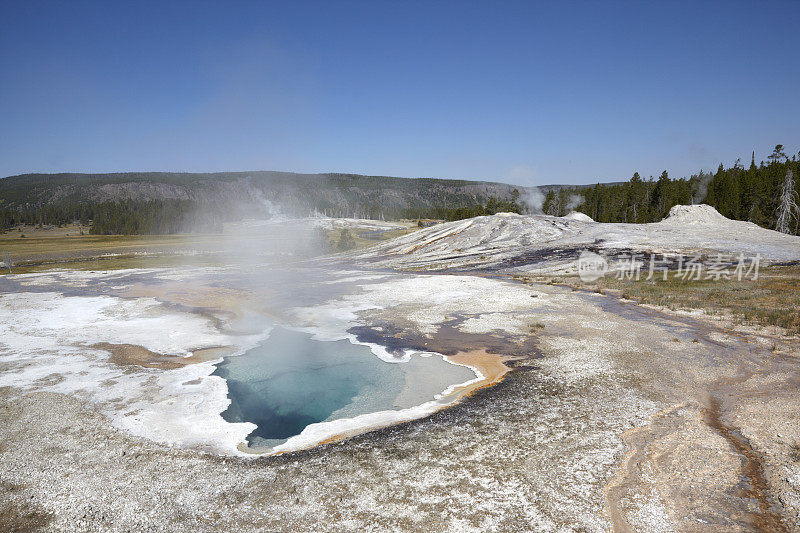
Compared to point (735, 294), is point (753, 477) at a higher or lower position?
lower

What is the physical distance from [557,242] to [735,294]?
21.3 metres

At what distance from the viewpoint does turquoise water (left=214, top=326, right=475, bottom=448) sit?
10125 millimetres

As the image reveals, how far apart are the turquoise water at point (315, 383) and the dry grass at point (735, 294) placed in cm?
1487

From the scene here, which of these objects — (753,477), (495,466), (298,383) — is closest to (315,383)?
(298,383)

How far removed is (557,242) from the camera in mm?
43469

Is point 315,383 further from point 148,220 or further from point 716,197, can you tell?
point 148,220

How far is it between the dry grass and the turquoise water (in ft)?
48.8

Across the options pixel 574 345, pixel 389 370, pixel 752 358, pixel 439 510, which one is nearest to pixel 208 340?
pixel 389 370

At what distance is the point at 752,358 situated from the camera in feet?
43.7

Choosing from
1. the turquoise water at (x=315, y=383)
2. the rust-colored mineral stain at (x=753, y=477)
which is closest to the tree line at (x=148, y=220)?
the turquoise water at (x=315, y=383)

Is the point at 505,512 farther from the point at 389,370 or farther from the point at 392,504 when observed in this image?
the point at 389,370

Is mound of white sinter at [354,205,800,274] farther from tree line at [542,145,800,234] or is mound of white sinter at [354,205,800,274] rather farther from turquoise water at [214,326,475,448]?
turquoise water at [214,326,475,448]

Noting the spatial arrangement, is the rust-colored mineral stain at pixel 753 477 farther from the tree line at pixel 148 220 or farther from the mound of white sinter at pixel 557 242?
the tree line at pixel 148 220

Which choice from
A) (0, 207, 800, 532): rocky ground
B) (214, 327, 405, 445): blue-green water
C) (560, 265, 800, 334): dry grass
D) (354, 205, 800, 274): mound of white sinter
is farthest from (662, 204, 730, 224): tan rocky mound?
(214, 327, 405, 445): blue-green water
